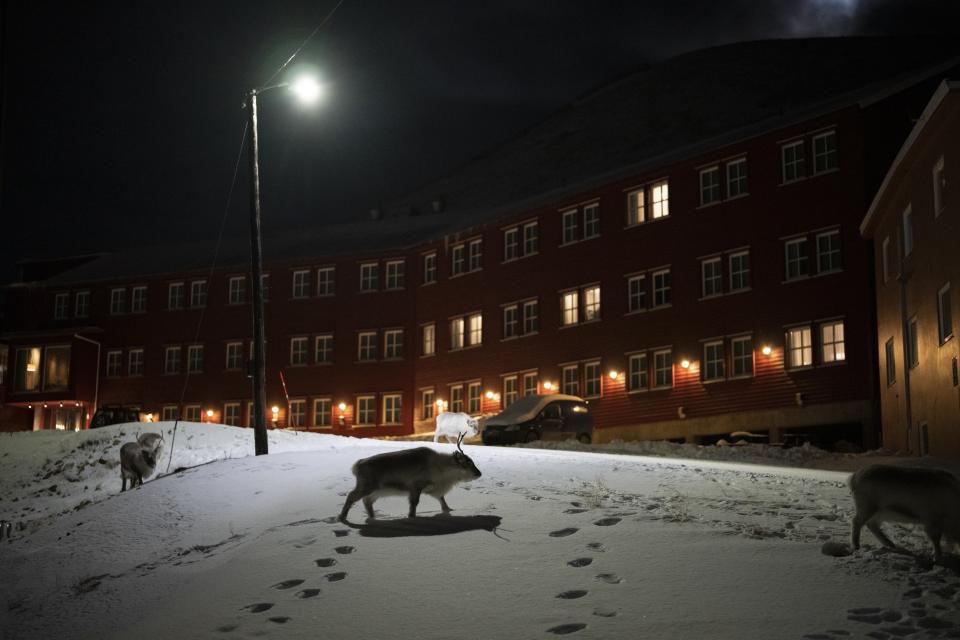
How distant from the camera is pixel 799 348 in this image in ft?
118

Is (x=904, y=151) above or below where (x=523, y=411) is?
above

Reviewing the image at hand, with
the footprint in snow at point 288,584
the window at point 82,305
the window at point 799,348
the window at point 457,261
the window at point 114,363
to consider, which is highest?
the window at point 457,261

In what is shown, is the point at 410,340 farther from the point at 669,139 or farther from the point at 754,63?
the point at 754,63

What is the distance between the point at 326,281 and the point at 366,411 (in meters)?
6.97

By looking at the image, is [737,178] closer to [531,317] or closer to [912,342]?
[531,317]

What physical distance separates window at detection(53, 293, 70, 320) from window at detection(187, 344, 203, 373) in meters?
8.21

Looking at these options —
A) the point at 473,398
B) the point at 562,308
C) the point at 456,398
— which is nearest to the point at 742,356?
the point at 562,308

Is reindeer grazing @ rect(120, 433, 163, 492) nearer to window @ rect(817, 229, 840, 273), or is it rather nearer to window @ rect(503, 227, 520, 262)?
window @ rect(817, 229, 840, 273)

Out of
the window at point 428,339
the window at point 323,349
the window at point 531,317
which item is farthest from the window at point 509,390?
the window at point 323,349

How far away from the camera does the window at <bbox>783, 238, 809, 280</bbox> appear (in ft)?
119

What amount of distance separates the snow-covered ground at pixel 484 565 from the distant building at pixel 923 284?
8.64 metres

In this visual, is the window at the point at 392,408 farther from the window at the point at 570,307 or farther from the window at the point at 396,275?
the window at the point at 570,307

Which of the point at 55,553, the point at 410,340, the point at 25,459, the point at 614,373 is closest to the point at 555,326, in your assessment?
the point at 614,373

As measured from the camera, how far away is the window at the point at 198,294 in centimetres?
5681
